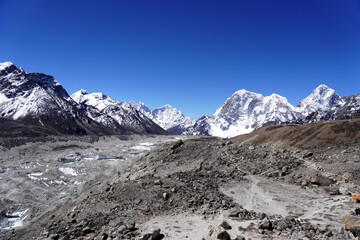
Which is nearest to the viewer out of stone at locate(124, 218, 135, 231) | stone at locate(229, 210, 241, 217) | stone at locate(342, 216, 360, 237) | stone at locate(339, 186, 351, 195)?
stone at locate(342, 216, 360, 237)

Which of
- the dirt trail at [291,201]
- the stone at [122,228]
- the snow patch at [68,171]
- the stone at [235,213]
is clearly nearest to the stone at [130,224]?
the stone at [122,228]

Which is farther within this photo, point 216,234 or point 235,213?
point 235,213

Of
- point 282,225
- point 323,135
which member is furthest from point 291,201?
point 323,135

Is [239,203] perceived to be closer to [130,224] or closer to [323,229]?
[323,229]

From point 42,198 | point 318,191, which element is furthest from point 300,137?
point 42,198

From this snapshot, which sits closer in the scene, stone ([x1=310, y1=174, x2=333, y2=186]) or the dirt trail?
the dirt trail

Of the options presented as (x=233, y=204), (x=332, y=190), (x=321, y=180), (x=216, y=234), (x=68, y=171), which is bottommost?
(x=68, y=171)

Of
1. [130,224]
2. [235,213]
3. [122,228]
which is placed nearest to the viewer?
[122,228]

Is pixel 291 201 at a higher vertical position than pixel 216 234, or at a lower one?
higher

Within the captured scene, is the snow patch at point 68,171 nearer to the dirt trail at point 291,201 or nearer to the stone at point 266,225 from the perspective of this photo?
the dirt trail at point 291,201

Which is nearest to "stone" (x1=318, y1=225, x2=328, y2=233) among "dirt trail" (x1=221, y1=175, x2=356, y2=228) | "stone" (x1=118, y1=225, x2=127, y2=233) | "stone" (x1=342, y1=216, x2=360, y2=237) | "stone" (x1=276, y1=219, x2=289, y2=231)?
"stone" (x1=342, y1=216, x2=360, y2=237)

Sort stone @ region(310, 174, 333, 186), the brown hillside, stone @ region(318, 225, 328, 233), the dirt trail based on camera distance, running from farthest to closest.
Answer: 1. the brown hillside
2. stone @ region(310, 174, 333, 186)
3. the dirt trail
4. stone @ region(318, 225, 328, 233)

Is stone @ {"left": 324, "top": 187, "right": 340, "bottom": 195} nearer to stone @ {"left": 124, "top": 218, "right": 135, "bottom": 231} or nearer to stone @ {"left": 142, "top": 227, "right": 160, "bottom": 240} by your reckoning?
stone @ {"left": 142, "top": 227, "right": 160, "bottom": 240}
